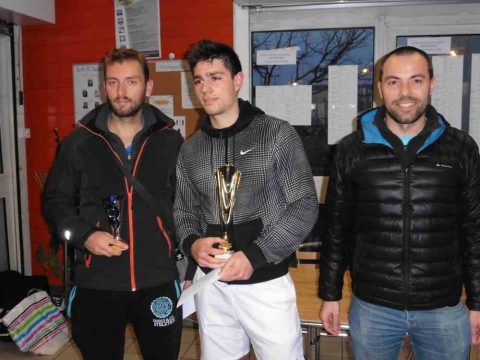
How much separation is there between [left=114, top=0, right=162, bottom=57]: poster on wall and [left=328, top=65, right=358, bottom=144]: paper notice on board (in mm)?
1409

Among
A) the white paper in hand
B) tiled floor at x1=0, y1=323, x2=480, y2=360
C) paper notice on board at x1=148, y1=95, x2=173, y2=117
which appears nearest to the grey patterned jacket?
the white paper in hand

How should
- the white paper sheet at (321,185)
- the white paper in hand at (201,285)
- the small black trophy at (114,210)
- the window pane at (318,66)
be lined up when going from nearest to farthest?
the white paper in hand at (201,285), the small black trophy at (114,210), the window pane at (318,66), the white paper sheet at (321,185)

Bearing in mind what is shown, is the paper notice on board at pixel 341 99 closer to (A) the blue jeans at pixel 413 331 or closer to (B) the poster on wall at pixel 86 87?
(B) the poster on wall at pixel 86 87

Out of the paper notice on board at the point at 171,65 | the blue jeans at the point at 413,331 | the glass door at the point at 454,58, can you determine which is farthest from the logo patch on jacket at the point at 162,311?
the glass door at the point at 454,58

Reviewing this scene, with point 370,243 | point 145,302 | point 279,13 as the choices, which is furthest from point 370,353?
point 279,13

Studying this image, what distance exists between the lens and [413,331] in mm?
1696

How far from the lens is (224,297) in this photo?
179cm

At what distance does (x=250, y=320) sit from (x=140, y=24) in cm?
293

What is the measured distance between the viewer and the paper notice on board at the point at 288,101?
378 cm

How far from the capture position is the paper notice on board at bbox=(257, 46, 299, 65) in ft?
12.4

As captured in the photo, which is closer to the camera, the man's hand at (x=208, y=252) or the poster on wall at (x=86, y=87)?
the man's hand at (x=208, y=252)

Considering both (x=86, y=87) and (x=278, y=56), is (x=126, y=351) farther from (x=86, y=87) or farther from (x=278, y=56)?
(x=278, y=56)

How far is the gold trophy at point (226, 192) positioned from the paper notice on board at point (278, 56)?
2.30m

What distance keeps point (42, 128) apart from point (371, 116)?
337cm
